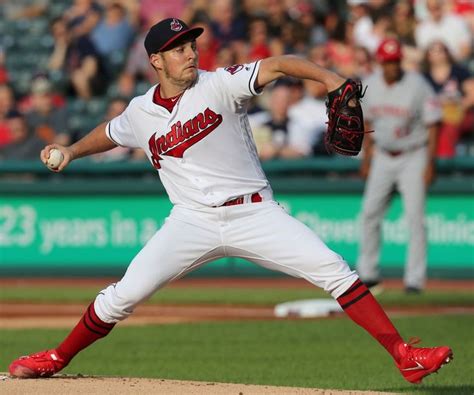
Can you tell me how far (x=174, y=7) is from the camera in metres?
16.9

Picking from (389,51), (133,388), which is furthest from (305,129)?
(133,388)

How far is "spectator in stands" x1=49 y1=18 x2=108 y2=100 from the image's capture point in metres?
16.3

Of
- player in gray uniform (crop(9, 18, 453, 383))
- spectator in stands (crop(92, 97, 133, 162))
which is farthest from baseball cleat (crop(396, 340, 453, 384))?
spectator in stands (crop(92, 97, 133, 162))

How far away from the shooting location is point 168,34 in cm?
592

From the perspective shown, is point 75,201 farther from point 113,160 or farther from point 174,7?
point 174,7

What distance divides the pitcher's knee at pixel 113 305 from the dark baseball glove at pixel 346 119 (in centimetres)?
134

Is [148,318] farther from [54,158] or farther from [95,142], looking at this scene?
[54,158]

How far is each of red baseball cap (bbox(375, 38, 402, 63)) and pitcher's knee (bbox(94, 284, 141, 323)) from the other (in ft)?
19.2

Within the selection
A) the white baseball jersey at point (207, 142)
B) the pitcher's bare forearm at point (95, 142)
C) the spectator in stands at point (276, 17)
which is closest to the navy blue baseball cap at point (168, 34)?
the white baseball jersey at point (207, 142)

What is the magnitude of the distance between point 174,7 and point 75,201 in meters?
3.81

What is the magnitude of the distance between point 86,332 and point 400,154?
6098 mm

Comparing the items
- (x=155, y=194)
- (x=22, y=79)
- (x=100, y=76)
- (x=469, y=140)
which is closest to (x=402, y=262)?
(x=469, y=140)

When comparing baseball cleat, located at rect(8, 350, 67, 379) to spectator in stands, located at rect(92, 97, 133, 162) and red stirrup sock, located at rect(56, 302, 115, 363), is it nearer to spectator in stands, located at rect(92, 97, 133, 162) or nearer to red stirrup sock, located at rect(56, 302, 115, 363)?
red stirrup sock, located at rect(56, 302, 115, 363)

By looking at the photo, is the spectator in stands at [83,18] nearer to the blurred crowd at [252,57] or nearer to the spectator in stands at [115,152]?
the blurred crowd at [252,57]
